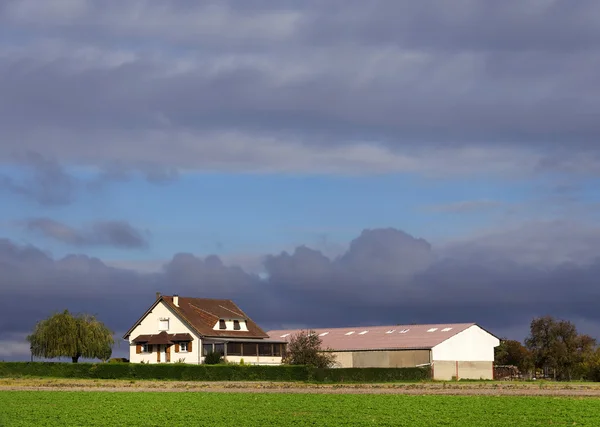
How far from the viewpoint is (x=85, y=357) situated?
111 m

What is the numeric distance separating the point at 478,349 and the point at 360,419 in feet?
217

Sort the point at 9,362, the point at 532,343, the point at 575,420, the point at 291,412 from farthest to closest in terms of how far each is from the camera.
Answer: the point at 532,343
the point at 9,362
the point at 291,412
the point at 575,420

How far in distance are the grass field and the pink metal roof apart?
4693cm

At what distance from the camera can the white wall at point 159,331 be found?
10219cm

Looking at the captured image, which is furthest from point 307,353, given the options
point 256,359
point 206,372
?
point 256,359

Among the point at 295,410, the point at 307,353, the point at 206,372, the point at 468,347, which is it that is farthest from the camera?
the point at 468,347

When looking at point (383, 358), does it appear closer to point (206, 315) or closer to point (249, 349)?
point (249, 349)

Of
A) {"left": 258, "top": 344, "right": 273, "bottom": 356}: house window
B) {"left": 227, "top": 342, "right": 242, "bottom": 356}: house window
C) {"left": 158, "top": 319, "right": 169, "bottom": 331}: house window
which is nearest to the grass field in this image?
{"left": 227, "top": 342, "right": 242, "bottom": 356}: house window

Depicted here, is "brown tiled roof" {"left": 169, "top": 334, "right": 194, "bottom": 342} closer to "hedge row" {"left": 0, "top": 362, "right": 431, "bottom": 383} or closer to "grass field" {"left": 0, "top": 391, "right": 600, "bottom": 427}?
"hedge row" {"left": 0, "top": 362, "right": 431, "bottom": 383}

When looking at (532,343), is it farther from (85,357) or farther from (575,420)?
(575,420)

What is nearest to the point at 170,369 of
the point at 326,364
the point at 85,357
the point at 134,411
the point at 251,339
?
the point at 326,364

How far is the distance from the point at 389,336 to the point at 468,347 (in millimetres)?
9528

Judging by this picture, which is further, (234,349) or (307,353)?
(234,349)

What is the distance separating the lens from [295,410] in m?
38.8
